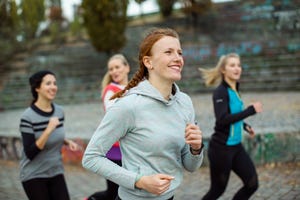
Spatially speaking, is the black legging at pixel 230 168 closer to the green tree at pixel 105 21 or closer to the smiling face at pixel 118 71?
the smiling face at pixel 118 71

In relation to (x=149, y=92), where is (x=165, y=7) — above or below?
above

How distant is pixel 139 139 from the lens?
2.24m

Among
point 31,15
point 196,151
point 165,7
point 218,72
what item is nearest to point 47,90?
point 218,72

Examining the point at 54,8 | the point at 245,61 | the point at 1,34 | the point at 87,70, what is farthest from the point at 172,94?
the point at 54,8

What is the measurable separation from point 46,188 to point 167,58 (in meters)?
2.25

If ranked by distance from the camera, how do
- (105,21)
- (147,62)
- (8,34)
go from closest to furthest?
(147,62), (105,21), (8,34)

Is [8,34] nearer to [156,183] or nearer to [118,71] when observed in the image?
[118,71]

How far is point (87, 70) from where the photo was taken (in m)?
18.5

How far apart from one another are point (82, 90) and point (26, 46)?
6747mm

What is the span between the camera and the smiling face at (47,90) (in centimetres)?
409

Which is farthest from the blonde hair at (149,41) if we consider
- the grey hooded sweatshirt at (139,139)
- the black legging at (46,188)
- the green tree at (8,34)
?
the green tree at (8,34)

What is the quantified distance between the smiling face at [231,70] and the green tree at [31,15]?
1867cm

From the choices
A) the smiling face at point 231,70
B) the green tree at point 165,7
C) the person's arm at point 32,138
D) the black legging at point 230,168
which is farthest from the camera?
the green tree at point 165,7

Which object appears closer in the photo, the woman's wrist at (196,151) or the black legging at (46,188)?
the woman's wrist at (196,151)
